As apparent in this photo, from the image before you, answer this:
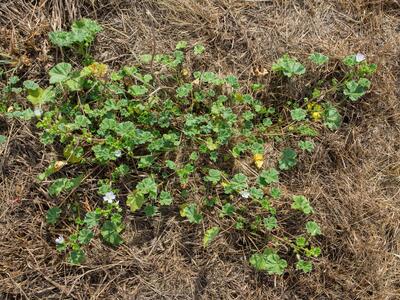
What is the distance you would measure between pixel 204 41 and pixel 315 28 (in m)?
0.87

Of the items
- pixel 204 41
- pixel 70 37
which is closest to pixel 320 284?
pixel 204 41

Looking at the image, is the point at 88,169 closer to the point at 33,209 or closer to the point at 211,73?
the point at 33,209

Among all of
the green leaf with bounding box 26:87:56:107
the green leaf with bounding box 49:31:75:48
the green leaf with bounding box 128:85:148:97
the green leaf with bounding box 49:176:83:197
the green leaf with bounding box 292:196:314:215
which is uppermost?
the green leaf with bounding box 49:31:75:48

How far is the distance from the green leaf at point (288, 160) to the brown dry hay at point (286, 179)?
127mm

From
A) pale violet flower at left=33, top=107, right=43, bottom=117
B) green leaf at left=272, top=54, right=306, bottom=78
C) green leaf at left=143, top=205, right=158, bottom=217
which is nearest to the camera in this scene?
pale violet flower at left=33, top=107, right=43, bottom=117

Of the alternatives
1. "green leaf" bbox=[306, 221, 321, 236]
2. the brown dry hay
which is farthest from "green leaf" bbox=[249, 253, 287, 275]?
"green leaf" bbox=[306, 221, 321, 236]

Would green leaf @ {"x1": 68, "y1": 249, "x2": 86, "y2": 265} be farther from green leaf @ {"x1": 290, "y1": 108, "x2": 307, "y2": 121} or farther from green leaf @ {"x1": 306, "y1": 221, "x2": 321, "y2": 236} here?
green leaf @ {"x1": 290, "y1": 108, "x2": 307, "y2": 121}

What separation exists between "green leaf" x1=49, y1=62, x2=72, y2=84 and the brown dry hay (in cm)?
14

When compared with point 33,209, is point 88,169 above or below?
above

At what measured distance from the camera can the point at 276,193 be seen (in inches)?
131

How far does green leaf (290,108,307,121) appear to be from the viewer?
3379mm

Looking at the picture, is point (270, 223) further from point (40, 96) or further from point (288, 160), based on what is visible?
point (40, 96)

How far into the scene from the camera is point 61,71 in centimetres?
328

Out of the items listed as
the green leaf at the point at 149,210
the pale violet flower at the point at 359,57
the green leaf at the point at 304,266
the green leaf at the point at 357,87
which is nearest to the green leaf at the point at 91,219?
the green leaf at the point at 149,210
